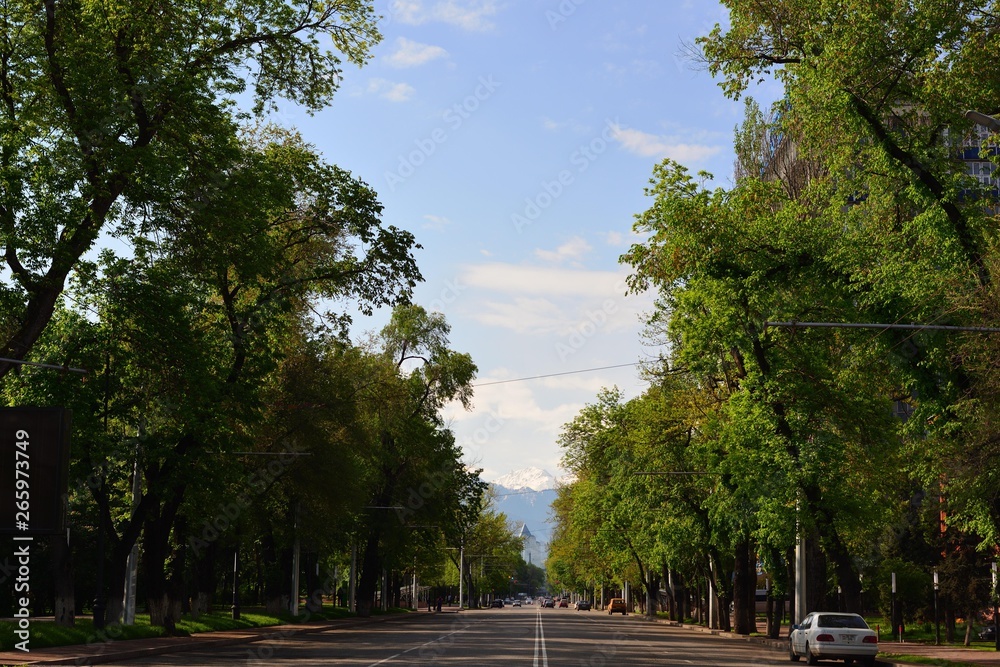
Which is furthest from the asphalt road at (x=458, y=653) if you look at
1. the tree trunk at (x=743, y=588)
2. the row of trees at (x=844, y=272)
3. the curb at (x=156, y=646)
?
the tree trunk at (x=743, y=588)

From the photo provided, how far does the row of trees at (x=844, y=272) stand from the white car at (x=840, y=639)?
10.9 ft

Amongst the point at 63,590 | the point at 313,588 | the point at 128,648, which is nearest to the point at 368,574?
the point at 313,588

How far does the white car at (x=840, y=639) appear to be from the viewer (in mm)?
29719

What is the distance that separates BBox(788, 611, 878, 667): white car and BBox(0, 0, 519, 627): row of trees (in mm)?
15106

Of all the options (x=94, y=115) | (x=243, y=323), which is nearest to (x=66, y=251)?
(x=94, y=115)

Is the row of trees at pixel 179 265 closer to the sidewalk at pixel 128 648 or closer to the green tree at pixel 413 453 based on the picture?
the sidewalk at pixel 128 648

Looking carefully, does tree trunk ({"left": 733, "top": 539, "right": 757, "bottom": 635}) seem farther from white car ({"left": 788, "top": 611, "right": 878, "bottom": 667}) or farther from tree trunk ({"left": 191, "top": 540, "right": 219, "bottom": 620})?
tree trunk ({"left": 191, "top": 540, "right": 219, "bottom": 620})

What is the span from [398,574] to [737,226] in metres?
75.2

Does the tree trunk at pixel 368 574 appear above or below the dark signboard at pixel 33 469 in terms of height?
below

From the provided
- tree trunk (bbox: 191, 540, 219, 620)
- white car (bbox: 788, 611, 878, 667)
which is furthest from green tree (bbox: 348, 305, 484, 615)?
white car (bbox: 788, 611, 878, 667)

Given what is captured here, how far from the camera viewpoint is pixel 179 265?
2697 centimetres

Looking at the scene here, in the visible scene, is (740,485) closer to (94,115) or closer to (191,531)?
(94,115)

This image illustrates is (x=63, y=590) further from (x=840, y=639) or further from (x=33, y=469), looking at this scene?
(x=840, y=639)

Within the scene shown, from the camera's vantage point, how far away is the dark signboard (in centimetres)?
1827
